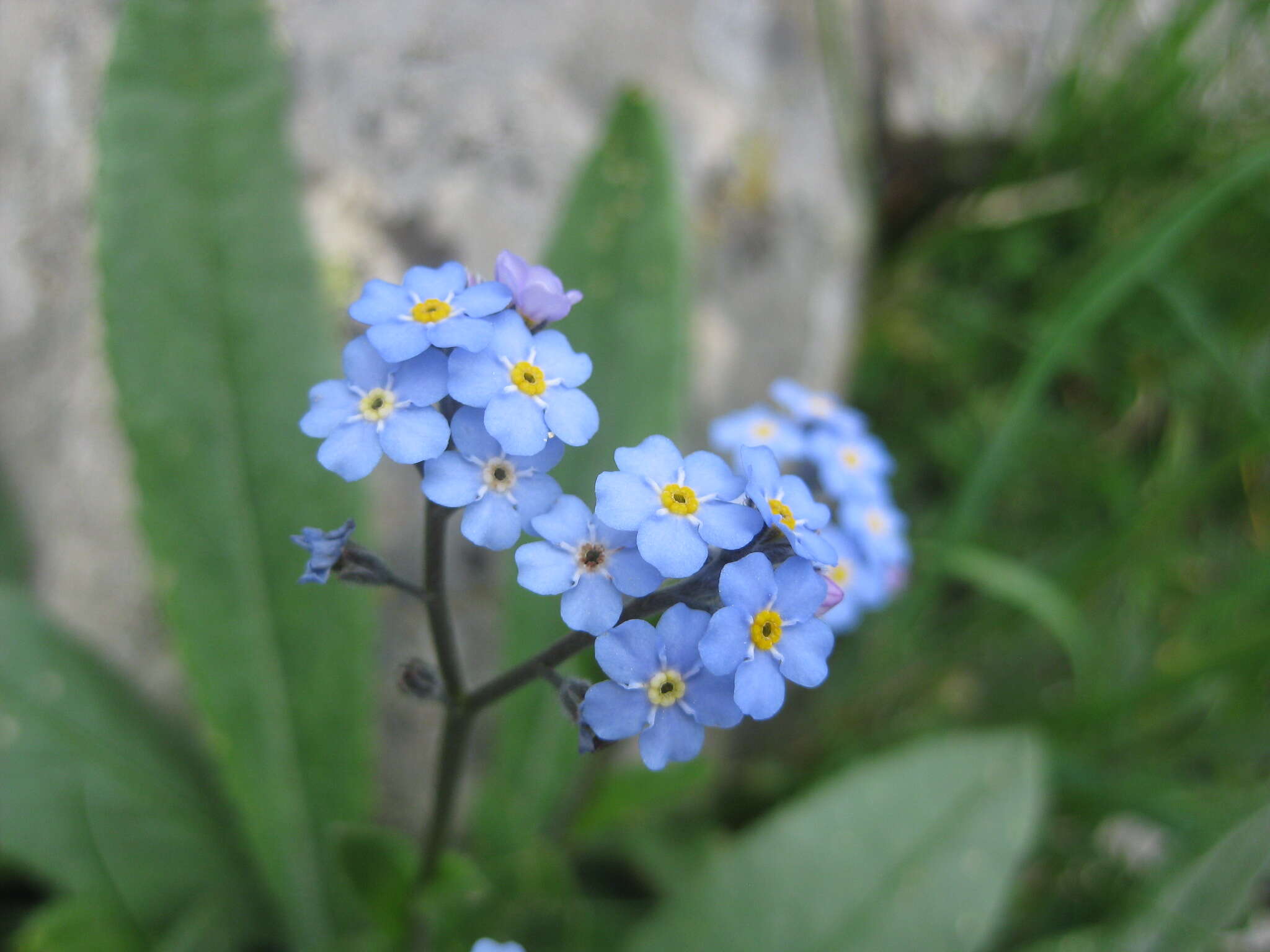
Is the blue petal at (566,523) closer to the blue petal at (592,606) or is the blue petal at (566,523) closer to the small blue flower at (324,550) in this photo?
the blue petal at (592,606)

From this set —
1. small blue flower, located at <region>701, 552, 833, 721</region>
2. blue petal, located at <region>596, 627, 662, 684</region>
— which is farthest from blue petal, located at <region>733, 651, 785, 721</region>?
blue petal, located at <region>596, 627, 662, 684</region>

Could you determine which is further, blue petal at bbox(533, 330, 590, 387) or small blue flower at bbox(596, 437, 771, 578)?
blue petal at bbox(533, 330, 590, 387)

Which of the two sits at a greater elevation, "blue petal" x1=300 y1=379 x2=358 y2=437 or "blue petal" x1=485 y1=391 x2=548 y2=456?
"blue petal" x1=300 y1=379 x2=358 y2=437

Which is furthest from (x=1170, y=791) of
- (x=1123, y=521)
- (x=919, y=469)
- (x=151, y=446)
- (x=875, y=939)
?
(x=151, y=446)

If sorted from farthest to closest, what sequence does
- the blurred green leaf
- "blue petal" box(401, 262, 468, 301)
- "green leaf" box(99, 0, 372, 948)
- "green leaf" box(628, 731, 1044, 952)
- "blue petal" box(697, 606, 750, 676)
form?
the blurred green leaf, "green leaf" box(628, 731, 1044, 952), "green leaf" box(99, 0, 372, 948), "blue petal" box(401, 262, 468, 301), "blue petal" box(697, 606, 750, 676)

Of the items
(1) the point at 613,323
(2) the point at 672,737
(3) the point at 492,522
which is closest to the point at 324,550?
(3) the point at 492,522

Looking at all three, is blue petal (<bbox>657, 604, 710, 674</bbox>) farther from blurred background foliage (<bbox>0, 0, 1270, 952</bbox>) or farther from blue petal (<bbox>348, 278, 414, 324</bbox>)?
blurred background foliage (<bbox>0, 0, 1270, 952</bbox>)

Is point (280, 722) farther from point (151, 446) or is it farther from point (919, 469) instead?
point (919, 469)
